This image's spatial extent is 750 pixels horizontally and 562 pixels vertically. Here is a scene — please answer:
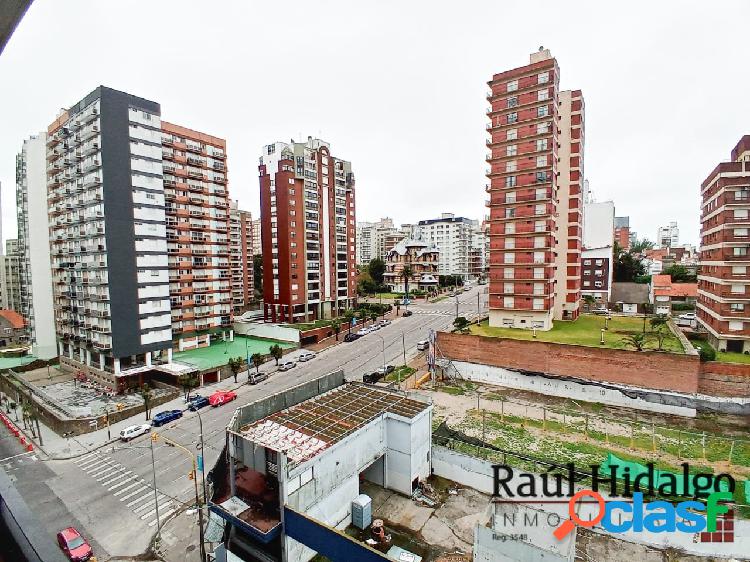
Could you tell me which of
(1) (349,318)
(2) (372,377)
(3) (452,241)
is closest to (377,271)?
(3) (452,241)

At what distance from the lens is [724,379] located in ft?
123

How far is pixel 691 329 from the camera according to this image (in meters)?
59.9

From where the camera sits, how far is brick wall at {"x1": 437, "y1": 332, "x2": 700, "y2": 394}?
37750mm

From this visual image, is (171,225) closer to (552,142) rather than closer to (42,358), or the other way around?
(42,358)

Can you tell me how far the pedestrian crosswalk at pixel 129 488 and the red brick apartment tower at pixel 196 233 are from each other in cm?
2826

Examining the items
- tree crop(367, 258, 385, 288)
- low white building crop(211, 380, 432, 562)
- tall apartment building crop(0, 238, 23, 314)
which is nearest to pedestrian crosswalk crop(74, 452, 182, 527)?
low white building crop(211, 380, 432, 562)

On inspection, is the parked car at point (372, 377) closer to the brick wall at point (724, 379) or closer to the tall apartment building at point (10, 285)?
the brick wall at point (724, 379)

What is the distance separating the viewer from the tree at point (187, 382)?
150ft

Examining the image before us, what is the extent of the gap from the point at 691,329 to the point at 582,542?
51875mm

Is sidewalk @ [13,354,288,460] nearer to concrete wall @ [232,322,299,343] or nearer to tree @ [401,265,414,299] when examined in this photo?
concrete wall @ [232,322,299,343]

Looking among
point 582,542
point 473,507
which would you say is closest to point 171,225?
point 473,507

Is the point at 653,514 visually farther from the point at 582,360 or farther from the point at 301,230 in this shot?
the point at 301,230

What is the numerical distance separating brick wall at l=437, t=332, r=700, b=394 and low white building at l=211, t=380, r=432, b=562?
1849cm

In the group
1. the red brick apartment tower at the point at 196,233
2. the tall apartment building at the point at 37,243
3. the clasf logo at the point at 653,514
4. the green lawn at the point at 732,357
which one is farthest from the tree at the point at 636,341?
the tall apartment building at the point at 37,243
